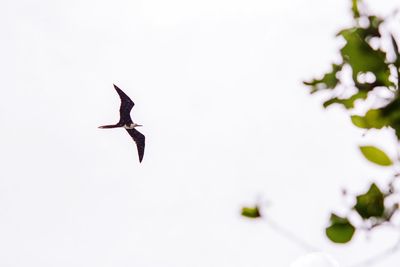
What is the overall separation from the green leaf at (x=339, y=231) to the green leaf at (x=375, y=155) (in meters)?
0.36

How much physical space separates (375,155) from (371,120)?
0.18m

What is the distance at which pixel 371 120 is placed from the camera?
1998 mm

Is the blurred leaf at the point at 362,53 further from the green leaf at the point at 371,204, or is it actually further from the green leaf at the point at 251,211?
the green leaf at the point at 251,211

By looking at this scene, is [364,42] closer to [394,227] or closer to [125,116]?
[394,227]

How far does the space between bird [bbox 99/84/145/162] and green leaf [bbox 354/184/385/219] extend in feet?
48.3

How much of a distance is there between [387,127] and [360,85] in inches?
12.6

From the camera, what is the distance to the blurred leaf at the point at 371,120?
195 cm

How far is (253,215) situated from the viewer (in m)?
2.03

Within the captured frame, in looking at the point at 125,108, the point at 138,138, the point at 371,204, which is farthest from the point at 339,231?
the point at 138,138

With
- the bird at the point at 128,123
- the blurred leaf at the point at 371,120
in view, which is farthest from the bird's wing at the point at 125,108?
the blurred leaf at the point at 371,120

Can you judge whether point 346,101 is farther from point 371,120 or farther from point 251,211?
point 251,211

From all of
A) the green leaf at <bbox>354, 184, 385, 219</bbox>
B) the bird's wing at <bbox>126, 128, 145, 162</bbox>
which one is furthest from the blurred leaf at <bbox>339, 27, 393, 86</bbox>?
the bird's wing at <bbox>126, 128, 145, 162</bbox>

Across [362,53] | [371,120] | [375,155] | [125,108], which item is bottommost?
[375,155]

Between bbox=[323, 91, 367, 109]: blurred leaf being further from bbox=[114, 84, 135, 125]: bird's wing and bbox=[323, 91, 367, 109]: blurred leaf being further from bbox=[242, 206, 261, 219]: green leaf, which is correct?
bbox=[114, 84, 135, 125]: bird's wing
